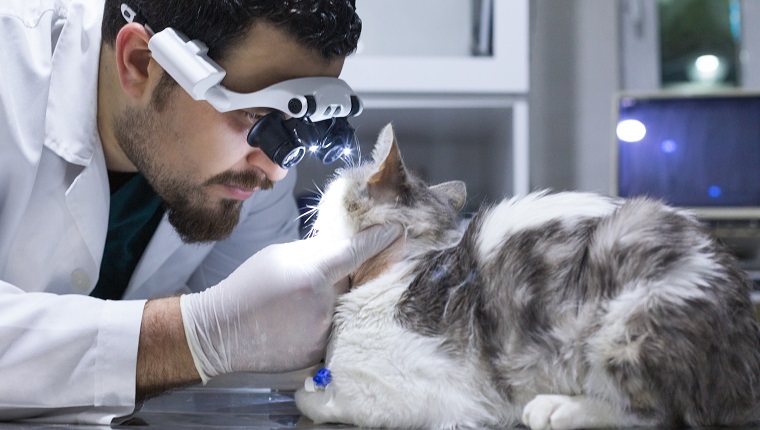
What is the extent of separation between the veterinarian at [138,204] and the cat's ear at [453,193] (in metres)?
0.16

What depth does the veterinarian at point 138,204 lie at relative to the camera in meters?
1.02

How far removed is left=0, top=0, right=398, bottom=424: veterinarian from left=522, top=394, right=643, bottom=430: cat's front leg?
0.36 meters

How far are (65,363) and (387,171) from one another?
0.56 meters

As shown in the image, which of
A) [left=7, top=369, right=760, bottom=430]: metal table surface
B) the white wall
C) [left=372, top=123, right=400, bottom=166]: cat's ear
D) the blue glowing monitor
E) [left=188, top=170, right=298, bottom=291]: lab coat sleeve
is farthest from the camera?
the white wall

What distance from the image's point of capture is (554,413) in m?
0.85

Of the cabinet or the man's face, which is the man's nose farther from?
the cabinet

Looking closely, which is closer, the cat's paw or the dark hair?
the cat's paw

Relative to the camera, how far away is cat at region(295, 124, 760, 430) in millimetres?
837

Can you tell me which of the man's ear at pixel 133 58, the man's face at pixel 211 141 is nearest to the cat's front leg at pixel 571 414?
the man's face at pixel 211 141

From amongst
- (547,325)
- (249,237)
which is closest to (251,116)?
(547,325)

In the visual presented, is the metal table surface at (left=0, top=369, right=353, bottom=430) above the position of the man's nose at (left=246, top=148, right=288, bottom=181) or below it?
below

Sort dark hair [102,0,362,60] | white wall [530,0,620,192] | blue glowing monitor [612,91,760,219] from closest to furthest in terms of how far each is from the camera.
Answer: dark hair [102,0,362,60]
blue glowing monitor [612,91,760,219]
white wall [530,0,620,192]

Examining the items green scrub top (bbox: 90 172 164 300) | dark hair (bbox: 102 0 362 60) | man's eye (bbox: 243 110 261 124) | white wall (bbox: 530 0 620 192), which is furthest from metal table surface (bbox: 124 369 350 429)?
white wall (bbox: 530 0 620 192)

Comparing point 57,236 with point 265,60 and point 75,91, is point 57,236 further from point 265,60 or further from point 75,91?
point 265,60
